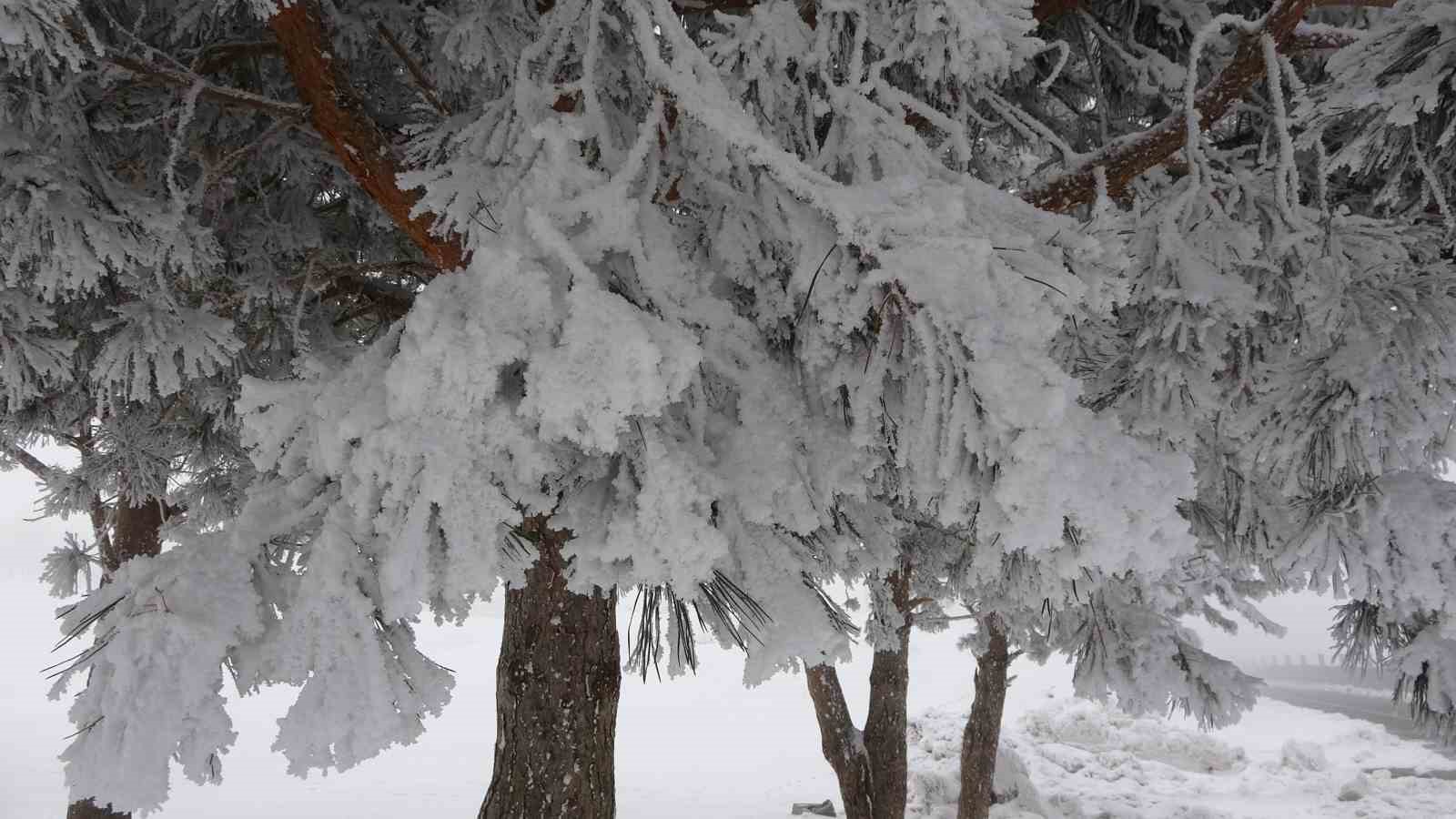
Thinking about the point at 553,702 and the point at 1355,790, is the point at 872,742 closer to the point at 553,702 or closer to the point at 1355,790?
the point at 553,702

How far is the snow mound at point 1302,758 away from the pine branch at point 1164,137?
12.4 meters

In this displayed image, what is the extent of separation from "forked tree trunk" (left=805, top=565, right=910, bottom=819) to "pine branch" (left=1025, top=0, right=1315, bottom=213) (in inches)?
148

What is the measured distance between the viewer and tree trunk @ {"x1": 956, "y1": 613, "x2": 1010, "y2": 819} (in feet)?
22.2

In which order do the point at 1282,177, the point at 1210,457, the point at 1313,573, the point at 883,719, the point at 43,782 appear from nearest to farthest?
the point at 1282,177 < the point at 1313,573 < the point at 1210,457 < the point at 883,719 < the point at 43,782

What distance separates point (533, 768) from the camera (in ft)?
7.95

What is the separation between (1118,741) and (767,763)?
5706 millimetres

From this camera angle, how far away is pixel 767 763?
11859mm

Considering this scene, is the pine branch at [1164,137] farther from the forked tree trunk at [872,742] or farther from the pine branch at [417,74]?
the forked tree trunk at [872,742]

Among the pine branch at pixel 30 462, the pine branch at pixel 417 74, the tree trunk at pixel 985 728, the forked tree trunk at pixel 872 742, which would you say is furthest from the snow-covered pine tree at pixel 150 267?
the tree trunk at pixel 985 728

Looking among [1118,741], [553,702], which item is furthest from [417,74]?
[1118,741]

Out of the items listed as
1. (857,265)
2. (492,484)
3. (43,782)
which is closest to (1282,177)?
(857,265)

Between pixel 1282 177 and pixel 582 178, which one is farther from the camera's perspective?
pixel 1282 177

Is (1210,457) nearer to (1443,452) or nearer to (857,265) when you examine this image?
(1443,452)

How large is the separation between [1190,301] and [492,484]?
1777 millimetres
